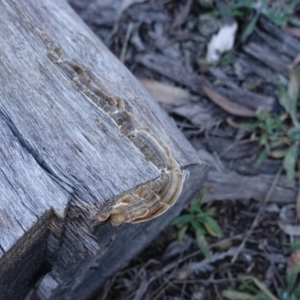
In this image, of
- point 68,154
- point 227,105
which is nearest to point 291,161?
point 227,105

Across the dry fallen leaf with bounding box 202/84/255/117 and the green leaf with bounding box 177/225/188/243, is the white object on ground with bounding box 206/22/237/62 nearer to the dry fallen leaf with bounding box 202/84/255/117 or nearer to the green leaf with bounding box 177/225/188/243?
the dry fallen leaf with bounding box 202/84/255/117

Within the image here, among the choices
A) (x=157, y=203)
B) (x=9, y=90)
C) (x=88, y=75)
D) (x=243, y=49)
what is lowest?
(x=243, y=49)

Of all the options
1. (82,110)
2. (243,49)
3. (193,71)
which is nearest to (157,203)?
(82,110)

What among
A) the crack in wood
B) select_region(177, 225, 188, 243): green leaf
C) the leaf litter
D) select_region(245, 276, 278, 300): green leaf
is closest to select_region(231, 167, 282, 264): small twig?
the leaf litter

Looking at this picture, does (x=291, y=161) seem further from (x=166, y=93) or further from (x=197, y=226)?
(x=166, y=93)

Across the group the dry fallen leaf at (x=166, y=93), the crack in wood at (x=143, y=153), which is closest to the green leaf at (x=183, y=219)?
the dry fallen leaf at (x=166, y=93)

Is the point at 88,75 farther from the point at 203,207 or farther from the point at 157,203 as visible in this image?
the point at 203,207

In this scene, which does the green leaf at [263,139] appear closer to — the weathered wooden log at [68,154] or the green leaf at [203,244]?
the green leaf at [203,244]
